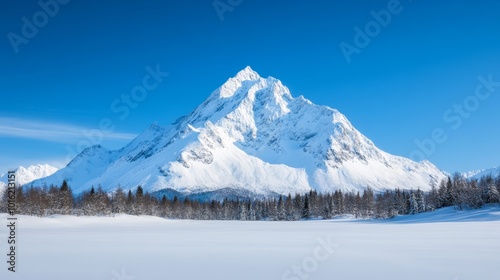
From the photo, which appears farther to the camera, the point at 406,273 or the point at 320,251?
the point at 320,251

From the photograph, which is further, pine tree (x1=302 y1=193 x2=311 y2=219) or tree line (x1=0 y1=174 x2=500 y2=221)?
pine tree (x1=302 y1=193 x2=311 y2=219)

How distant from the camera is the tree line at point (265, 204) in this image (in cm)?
9894

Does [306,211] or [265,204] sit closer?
[306,211]

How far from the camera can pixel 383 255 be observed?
78.8 ft

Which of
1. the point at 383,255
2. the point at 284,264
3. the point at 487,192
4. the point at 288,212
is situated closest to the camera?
the point at 284,264

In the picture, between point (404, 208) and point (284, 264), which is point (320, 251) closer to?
point (284, 264)

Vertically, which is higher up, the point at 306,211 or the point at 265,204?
the point at 265,204

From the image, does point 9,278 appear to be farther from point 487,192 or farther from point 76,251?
point 487,192

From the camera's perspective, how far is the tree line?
98.9 meters

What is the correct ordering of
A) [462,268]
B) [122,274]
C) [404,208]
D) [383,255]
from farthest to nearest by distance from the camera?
1. [404,208]
2. [383,255]
3. [462,268]
4. [122,274]

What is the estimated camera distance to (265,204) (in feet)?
587

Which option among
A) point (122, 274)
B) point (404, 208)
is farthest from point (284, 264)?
point (404, 208)

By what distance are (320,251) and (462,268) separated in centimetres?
964

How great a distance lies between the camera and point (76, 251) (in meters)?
25.8
